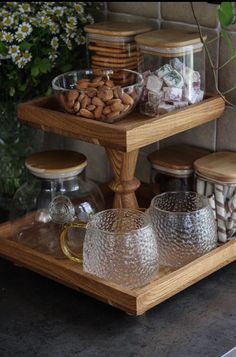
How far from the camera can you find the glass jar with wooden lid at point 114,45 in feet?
4.21

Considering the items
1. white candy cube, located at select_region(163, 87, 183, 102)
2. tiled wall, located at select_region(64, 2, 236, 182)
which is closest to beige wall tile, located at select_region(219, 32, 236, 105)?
tiled wall, located at select_region(64, 2, 236, 182)

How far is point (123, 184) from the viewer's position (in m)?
1.26

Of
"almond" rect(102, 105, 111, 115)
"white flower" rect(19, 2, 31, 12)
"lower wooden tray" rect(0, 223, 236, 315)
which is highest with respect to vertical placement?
"white flower" rect(19, 2, 31, 12)

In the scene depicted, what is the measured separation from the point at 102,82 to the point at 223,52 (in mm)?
198

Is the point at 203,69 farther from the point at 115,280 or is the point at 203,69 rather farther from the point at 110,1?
the point at 115,280

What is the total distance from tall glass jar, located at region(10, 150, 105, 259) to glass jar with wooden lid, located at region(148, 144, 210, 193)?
0.32ft

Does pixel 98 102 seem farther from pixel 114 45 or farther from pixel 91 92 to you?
pixel 114 45

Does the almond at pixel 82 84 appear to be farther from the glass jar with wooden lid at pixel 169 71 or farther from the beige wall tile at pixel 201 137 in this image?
the beige wall tile at pixel 201 137

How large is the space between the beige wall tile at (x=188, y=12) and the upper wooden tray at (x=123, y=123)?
0.39 ft

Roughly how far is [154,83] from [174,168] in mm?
139

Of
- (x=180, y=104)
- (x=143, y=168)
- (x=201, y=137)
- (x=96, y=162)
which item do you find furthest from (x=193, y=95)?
(x=96, y=162)

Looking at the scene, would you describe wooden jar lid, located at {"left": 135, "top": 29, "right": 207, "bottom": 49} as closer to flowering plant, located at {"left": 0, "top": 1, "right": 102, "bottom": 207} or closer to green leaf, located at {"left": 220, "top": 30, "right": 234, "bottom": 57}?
green leaf, located at {"left": 220, "top": 30, "right": 234, "bottom": 57}

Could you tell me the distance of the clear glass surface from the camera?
1097 mm

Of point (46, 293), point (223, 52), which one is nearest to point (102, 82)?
point (223, 52)
